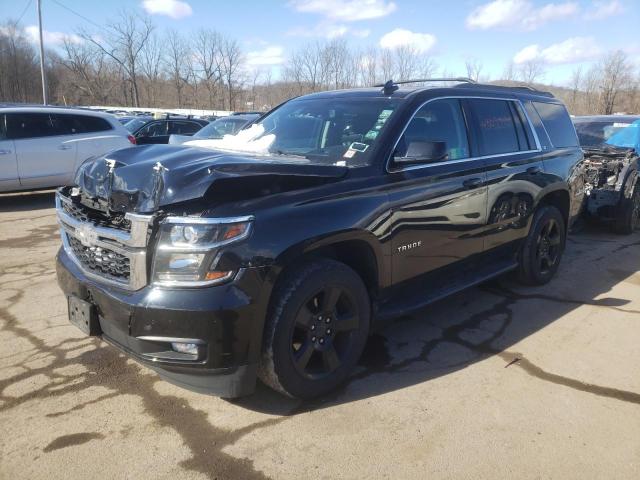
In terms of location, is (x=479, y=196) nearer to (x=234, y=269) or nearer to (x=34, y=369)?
(x=234, y=269)

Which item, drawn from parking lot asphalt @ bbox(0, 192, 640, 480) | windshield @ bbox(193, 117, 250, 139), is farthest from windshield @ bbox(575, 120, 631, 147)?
windshield @ bbox(193, 117, 250, 139)

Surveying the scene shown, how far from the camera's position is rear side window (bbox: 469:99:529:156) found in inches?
168

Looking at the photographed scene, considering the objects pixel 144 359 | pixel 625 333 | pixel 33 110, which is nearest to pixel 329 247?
pixel 144 359

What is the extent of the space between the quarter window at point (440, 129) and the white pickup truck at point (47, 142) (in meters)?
6.87

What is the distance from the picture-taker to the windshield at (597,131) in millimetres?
8711

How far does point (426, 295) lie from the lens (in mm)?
3809

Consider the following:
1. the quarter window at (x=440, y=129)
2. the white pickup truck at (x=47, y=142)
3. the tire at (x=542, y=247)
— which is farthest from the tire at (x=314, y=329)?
the white pickup truck at (x=47, y=142)

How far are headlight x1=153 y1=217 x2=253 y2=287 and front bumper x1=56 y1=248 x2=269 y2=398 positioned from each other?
0.06 metres

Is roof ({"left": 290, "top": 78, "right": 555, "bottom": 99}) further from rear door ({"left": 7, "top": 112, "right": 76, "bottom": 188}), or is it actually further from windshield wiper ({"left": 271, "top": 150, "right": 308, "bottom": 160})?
rear door ({"left": 7, "top": 112, "right": 76, "bottom": 188})

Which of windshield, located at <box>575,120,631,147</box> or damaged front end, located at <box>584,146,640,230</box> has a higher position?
windshield, located at <box>575,120,631,147</box>

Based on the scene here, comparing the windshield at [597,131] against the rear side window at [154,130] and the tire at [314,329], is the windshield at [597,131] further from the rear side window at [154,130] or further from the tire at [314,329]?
the rear side window at [154,130]

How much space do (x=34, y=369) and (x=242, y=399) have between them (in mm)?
1507

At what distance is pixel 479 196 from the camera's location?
412cm

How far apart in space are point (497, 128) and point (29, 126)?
28.0ft
